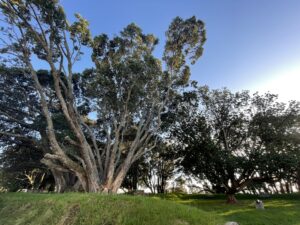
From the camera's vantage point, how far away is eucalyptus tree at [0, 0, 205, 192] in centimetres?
1329

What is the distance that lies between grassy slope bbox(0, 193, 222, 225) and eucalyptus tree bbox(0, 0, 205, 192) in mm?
4526

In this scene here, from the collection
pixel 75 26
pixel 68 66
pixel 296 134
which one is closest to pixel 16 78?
pixel 68 66

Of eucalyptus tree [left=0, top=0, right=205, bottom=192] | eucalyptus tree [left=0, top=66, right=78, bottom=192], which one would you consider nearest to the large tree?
eucalyptus tree [left=0, top=0, right=205, bottom=192]

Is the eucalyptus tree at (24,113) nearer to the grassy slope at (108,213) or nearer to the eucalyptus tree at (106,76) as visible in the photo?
A: the eucalyptus tree at (106,76)

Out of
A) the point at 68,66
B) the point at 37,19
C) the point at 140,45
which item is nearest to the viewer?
the point at 37,19

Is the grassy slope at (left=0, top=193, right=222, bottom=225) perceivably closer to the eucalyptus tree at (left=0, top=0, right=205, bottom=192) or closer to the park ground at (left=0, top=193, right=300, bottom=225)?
the park ground at (left=0, top=193, right=300, bottom=225)

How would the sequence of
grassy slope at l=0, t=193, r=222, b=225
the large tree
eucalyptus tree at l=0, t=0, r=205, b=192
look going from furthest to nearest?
the large tree → eucalyptus tree at l=0, t=0, r=205, b=192 → grassy slope at l=0, t=193, r=222, b=225

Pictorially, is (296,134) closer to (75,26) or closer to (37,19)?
(75,26)

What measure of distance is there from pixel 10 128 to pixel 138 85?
11518 mm

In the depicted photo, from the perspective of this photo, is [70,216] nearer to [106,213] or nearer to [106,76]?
[106,213]

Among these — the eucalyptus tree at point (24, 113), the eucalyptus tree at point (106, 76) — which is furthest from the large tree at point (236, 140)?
the eucalyptus tree at point (24, 113)

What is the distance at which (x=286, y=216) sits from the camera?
10.8 metres

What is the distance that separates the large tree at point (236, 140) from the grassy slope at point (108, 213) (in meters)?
11.5

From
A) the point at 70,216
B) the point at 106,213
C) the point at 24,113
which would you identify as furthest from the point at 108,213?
the point at 24,113
